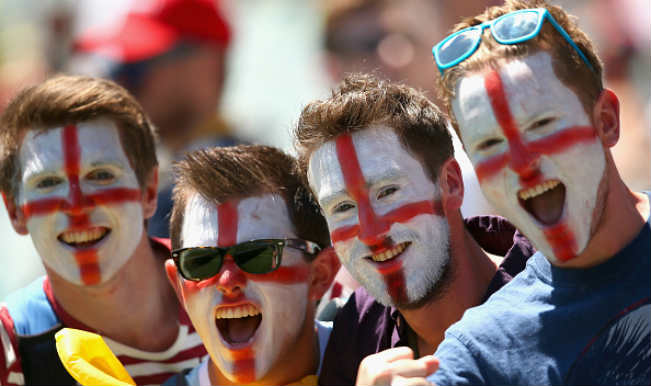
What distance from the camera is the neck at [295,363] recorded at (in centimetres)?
343

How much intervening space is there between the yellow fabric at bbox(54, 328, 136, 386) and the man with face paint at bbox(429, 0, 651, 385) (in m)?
1.19

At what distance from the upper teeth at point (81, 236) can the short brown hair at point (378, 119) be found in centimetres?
93

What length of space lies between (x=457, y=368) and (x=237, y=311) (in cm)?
92

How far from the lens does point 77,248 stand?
3.83 m

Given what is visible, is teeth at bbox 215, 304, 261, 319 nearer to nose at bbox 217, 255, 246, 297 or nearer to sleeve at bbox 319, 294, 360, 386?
nose at bbox 217, 255, 246, 297

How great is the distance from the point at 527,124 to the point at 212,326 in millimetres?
1237

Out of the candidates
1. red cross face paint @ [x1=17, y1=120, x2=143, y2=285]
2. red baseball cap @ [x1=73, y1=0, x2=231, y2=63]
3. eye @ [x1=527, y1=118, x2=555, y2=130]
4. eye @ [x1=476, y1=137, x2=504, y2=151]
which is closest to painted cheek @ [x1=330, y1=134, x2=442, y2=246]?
eye @ [x1=476, y1=137, x2=504, y2=151]

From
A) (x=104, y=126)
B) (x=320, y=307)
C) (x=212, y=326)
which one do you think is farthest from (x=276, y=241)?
(x=104, y=126)

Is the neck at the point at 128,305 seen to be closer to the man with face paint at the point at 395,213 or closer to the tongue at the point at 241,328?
the tongue at the point at 241,328

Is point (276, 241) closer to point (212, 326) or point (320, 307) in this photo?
point (212, 326)

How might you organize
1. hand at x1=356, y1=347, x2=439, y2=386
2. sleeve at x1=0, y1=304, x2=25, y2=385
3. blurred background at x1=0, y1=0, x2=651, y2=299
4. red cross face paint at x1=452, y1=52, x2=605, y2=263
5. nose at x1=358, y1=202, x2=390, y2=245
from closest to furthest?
hand at x1=356, y1=347, x2=439, y2=386, red cross face paint at x1=452, y1=52, x2=605, y2=263, nose at x1=358, y1=202, x2=390, y2=245, sleeve at x1=0, y1=304, x2=25, y2=385, blurred background at x1=0, y1=0, x2=651, y2=299

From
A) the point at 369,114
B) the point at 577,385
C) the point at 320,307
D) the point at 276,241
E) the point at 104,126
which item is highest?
the point at 104,126

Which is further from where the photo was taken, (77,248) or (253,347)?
(77,248)

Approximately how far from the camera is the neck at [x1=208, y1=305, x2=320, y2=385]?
343 cm
